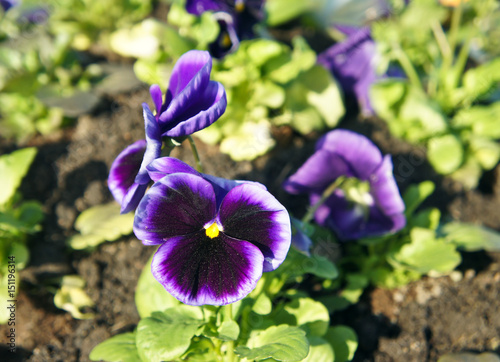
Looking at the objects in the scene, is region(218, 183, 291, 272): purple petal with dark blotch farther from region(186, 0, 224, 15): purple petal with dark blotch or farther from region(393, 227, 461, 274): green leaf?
region(186, 0, 224, 15): purple petal with dark blotch

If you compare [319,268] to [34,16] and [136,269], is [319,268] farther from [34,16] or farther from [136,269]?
[34,16]

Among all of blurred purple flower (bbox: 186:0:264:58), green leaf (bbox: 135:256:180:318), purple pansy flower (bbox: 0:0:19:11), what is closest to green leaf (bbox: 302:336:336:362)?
green leaf (bbox: 135:256:180:318)

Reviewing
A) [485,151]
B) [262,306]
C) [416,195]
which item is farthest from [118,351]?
[485,151]

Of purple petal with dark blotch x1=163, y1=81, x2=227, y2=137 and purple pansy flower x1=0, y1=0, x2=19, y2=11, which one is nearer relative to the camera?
purple petal with dark blotch x1=163, y1=81, x2=227, y2=137

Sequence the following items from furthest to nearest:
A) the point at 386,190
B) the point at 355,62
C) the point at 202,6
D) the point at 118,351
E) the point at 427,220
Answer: the point at 355,62, the point at 202,6, the point at 427,220, the point at 386,190, the point at 118,351

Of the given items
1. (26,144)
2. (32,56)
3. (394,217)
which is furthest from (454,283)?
(32,56)

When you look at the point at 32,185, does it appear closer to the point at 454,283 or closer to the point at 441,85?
the point at 454,283

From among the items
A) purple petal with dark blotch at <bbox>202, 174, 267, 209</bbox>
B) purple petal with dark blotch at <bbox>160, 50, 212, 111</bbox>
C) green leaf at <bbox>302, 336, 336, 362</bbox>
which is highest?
purple petal with dark blotch at <bbox>160, 50, 212, 111</bbox>
